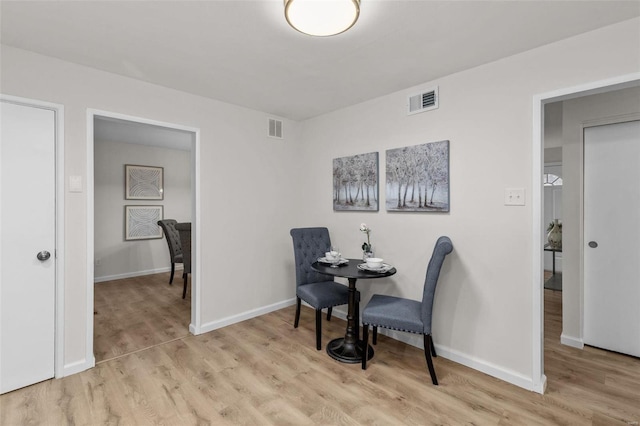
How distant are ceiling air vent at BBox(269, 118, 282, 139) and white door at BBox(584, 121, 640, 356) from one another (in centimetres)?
313

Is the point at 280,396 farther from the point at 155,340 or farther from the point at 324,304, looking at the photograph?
the point at 155,340

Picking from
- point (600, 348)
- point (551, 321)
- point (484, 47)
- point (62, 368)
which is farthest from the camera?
point (551, 321)

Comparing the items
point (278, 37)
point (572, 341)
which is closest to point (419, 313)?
point (572, 341)

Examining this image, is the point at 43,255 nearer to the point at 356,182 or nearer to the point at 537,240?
the point at 356,182

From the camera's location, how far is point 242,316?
11.6ft

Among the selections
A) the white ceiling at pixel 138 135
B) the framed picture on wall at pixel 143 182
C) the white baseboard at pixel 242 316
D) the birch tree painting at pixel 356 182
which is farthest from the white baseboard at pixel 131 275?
the birch tree painting at pixel 356 182

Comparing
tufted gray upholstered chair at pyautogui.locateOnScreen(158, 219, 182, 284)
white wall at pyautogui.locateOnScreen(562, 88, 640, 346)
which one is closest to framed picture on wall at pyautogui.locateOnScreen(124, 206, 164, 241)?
tufted gray upholstered chair at pyautogui.locateOnScreen(158, 219, 182, 284)

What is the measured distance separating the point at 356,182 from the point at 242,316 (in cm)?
199

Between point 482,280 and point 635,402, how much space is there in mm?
1151

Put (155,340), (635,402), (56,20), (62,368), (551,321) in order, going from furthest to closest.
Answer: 1. (551,321)
2. (155,340)
3. (62,368)
4. (635,402)
5. (56,20)

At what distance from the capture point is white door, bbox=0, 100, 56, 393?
2.16 metres

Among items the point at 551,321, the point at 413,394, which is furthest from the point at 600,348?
the point at 413,394

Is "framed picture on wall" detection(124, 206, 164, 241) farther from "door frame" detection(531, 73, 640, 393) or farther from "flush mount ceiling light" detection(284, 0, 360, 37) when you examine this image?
"door frame" detection(531, 73, 640, 393)

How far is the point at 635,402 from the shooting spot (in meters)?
2.05
